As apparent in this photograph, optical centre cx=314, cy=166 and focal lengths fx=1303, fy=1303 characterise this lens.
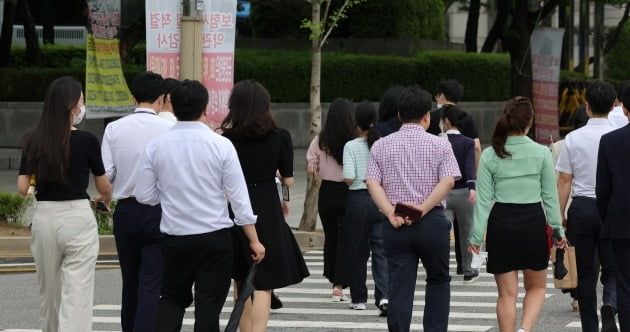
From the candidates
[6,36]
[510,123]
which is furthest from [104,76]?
[510,123]

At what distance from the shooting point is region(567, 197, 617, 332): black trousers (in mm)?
8852

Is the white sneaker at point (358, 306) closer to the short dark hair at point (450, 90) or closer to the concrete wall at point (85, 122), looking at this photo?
the short dark hair at point (450, 90)

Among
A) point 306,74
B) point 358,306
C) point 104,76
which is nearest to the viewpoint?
point 358,306

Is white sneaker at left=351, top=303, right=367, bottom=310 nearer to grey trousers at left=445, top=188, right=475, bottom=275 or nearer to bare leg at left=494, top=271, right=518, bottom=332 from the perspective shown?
grey trousers at left=445, top=188, right=475, bottom=275

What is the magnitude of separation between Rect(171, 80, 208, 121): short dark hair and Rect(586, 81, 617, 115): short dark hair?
2.92m

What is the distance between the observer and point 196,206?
7.15 metres

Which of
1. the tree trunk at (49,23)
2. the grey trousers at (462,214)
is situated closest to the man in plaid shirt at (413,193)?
the grey trousers at (462,214)

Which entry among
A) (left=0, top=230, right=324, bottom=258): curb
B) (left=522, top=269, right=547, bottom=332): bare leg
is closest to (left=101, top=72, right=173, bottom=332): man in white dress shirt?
(left=522, top=269, right=547, bottom=332): bare leg

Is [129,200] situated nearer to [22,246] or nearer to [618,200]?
[618,200]

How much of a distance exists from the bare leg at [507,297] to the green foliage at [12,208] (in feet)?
29.9

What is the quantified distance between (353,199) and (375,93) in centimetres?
1968

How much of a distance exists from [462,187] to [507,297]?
432cm

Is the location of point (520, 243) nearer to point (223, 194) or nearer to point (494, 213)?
point (494, 213)

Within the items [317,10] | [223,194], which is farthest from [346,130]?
[317,10]
